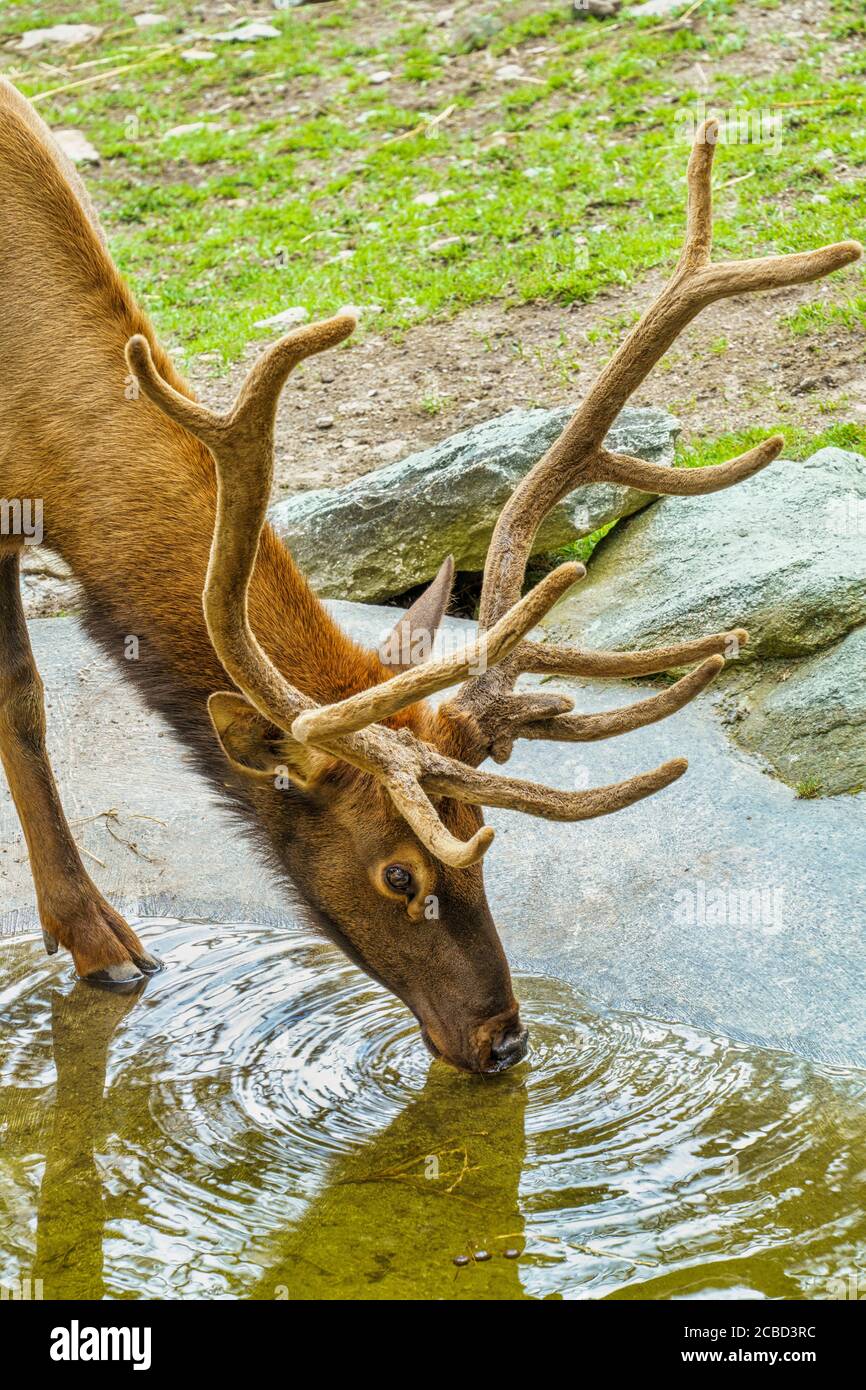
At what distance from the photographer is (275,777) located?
3.95 metres

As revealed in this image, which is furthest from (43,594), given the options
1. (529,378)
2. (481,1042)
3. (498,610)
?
(481,1042)

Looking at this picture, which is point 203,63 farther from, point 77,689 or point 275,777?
point 275,777

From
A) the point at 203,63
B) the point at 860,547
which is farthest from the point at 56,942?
the point at 203,63

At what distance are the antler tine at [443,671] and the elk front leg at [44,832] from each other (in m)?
1.78

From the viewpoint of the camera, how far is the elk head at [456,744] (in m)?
3.65

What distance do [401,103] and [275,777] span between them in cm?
1045

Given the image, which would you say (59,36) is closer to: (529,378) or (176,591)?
(529,378)

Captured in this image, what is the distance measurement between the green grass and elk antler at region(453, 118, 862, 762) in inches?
193

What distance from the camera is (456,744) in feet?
13.0

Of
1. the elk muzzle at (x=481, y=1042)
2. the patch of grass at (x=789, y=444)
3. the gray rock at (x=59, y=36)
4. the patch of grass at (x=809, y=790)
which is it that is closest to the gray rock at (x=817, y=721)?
the patch of grass at (x=809, y=790)

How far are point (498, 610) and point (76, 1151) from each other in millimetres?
1731

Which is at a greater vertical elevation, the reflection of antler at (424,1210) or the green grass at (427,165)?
the green grass at (427,165)

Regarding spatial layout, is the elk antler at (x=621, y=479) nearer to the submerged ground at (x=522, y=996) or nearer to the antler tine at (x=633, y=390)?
the antler tine at (x=633, y=390)

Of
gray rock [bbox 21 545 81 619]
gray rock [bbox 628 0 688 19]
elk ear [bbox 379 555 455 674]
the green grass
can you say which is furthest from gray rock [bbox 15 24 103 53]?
elk ear [bbox 379 555 455 674]
